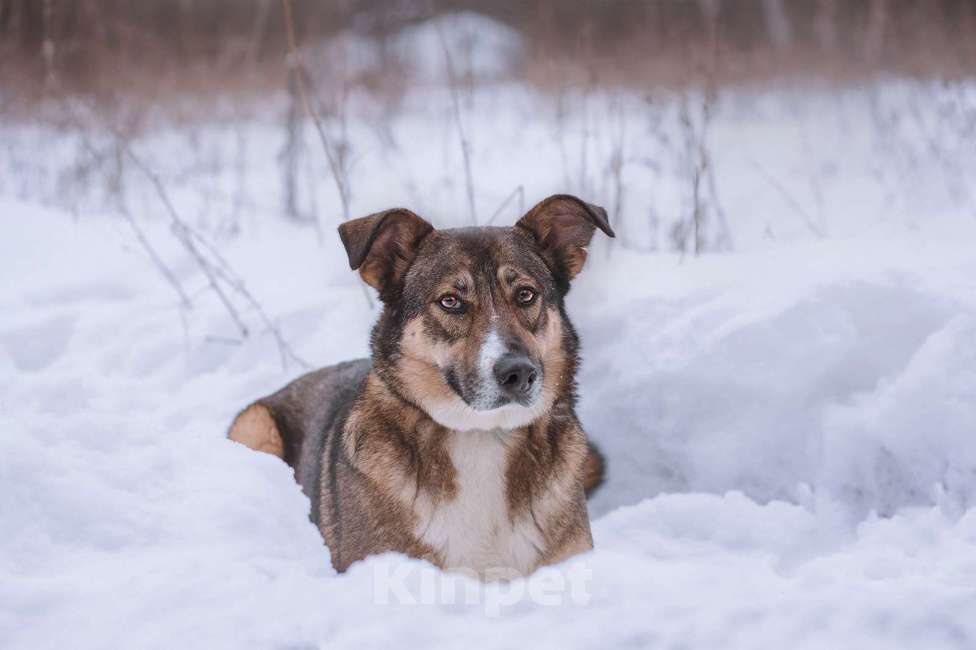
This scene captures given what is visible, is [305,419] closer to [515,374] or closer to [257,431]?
[257,431]

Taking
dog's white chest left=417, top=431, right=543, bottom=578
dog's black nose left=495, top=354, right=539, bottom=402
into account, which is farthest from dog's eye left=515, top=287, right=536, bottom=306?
dog's white chest left=417, top=431, right=543, bottom=578

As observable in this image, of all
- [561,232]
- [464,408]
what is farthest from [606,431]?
[464,408]

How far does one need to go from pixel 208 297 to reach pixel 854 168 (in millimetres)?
6869

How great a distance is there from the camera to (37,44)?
1025 centimetres

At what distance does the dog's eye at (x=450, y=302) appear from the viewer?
3461 millimetres

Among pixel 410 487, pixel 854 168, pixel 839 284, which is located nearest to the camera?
pixel 410 487

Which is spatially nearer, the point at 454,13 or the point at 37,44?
the point at 454,13

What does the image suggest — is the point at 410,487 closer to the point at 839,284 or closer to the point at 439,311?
the point at 439,311

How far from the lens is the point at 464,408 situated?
3359 millimetres

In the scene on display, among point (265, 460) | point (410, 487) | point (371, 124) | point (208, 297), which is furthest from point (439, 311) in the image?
point (371, 124)

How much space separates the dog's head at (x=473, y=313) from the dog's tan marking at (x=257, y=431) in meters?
1.19

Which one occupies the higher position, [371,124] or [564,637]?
[371,124]

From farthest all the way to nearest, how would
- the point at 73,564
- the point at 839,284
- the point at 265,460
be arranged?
the point at 839,284 → the point at 265,460 → the point at 73,564

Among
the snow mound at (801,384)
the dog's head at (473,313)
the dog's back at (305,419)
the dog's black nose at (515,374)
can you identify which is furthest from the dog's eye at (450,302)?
the snow mound at (801,384)
